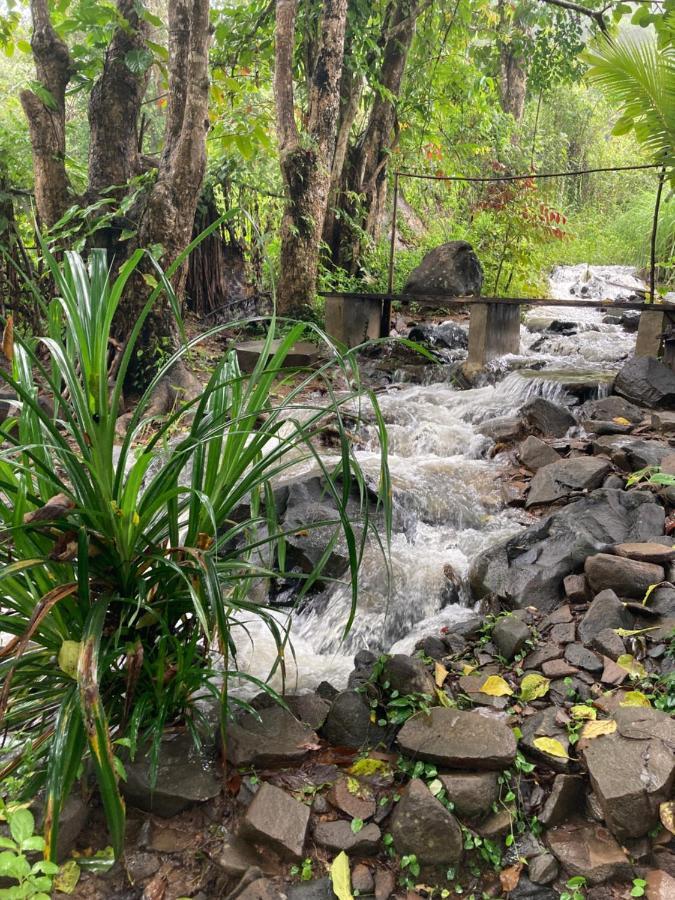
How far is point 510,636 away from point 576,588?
1.41 ft

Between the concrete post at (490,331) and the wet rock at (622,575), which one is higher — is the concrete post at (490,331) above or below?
above

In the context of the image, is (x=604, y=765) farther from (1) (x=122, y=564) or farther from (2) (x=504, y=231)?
(2) (x=504, y=231)

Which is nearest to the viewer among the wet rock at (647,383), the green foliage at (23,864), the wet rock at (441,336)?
the green foliage at (23,864)

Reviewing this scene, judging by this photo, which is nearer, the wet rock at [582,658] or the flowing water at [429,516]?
the wet rock at [582,658]

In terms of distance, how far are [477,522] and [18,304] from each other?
4846mm

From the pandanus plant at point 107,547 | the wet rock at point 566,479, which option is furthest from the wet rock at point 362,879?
the wet rock at point 566,479

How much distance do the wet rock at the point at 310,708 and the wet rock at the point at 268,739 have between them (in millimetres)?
38

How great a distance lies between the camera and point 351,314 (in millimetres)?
7637

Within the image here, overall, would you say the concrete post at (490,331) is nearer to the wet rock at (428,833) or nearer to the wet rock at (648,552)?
the wet rock at (648,552)

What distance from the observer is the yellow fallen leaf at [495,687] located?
7.03ft

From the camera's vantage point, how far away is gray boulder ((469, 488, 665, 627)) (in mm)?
2768

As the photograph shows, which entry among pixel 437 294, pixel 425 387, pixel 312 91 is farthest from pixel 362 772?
pixel 312 91

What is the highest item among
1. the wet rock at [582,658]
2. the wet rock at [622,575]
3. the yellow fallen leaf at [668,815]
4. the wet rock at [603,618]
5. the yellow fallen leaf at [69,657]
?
the yellow fallen leaf at [69,657]

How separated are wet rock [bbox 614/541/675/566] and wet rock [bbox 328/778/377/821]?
1496 millimetres
